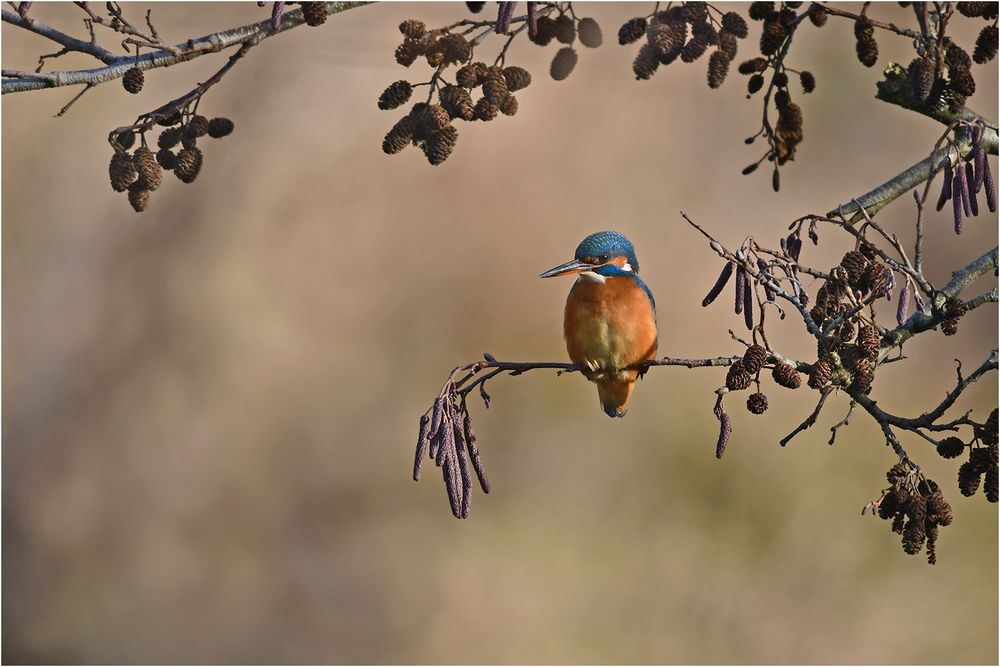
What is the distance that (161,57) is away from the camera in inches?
72.2

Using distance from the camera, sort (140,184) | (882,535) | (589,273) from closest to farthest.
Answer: (140,184), (589,273), (882,535)

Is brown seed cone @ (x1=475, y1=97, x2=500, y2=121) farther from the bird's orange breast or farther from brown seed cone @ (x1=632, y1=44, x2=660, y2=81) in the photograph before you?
the bird's orange breast

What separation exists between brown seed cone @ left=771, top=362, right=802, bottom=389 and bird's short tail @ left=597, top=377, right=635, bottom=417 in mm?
759

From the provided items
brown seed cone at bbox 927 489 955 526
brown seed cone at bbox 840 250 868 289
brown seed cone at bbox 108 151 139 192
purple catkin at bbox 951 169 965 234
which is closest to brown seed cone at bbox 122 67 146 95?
brown seed cone at bbox 108 151 139 192

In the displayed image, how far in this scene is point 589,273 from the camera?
221cm

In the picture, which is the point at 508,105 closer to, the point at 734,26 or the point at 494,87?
the point at 494,87

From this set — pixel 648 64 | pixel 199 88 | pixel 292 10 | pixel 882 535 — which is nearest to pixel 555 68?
pixel 648 64

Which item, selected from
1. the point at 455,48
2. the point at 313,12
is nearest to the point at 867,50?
the point at 455,48

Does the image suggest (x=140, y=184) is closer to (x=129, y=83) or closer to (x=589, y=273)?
(x=129, y=83)

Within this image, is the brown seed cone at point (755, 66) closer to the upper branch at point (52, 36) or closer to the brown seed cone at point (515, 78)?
the brown seed cone at point (515, 78)

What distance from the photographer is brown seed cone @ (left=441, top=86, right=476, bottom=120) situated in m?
1.83

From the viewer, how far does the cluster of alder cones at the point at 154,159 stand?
1.89 m

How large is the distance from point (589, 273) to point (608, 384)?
1.01ft

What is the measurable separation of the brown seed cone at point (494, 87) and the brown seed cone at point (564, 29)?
0.69ft
